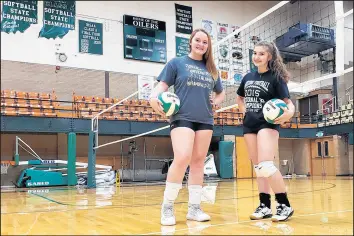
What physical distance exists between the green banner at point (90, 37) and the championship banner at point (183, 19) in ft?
10.9

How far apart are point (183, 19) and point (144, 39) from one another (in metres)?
2.12

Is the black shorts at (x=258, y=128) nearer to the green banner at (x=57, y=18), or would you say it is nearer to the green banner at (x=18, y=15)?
the green banner at (x=18, y=15)

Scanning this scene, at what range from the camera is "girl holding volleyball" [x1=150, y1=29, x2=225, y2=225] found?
2.62m

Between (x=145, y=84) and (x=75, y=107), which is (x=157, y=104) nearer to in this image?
(x=75, y=107)

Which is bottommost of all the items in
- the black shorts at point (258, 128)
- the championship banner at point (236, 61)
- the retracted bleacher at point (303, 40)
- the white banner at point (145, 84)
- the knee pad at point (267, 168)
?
the knee pad at point (267, 168)

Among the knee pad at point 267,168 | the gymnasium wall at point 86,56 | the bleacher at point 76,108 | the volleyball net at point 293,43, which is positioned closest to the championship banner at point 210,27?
the volleyball net at point 293,43

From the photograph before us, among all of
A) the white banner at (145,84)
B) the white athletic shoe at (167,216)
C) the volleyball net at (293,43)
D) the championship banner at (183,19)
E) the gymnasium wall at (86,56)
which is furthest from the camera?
the championship banner at (183,19)

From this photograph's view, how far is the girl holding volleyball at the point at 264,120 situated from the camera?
2730 millimetres

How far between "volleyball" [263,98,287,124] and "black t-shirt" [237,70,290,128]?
0.13 metres

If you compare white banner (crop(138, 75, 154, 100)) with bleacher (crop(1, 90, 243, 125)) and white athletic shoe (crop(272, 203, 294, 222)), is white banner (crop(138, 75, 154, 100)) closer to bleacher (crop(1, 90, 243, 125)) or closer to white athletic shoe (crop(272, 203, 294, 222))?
bleacher (crop(1, 90, 243, 125))

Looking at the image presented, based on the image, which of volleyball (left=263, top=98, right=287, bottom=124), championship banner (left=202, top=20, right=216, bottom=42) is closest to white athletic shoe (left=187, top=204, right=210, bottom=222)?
volleyball (left=263, top=98, right=287, bottom=124)

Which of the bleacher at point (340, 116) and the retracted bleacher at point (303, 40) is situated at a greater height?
the retracted bleacher at point (303, 40)

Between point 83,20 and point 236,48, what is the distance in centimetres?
598

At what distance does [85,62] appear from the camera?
13953 mm
